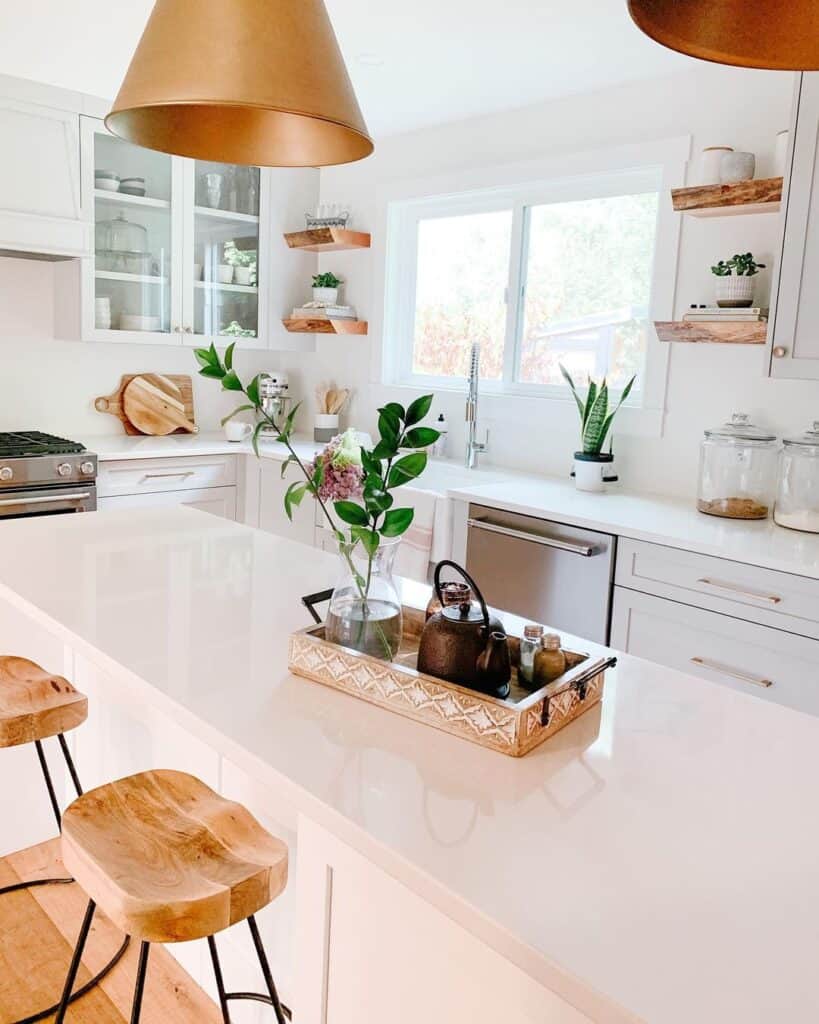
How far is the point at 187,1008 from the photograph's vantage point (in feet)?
6.36

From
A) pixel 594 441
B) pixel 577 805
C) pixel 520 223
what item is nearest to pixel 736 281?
pixel 594 441

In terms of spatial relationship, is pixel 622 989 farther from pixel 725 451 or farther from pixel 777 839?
pixel 725 451

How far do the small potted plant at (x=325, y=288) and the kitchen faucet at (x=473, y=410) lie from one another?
1002 millimetres

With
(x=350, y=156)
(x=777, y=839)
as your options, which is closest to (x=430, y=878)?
(x=777, y=839)

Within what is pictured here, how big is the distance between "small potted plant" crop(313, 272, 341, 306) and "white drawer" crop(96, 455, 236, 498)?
0.94 meters

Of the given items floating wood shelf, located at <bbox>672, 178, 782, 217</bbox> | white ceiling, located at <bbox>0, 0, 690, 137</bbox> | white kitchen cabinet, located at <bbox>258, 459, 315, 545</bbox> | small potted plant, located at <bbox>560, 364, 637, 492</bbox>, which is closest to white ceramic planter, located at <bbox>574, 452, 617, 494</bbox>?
small potted plant, located at <bbox>560, 364, 637, 492</bbox>

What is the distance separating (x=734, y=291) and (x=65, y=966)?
267 centimetres

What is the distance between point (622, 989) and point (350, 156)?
1.32m

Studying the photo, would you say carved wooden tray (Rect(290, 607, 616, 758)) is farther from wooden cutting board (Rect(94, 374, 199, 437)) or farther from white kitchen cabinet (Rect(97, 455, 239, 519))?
wooden cutting board (Rect(94, 374, 199, 437))

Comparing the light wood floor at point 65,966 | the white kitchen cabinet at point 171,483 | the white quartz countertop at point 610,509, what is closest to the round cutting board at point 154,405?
the white quartz countertop at point 610,509

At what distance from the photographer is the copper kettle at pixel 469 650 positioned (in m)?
1.17

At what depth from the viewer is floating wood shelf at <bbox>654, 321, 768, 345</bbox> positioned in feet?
8.93

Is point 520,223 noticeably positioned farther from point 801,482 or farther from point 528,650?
point 528,650

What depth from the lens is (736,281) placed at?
283 centimetres
